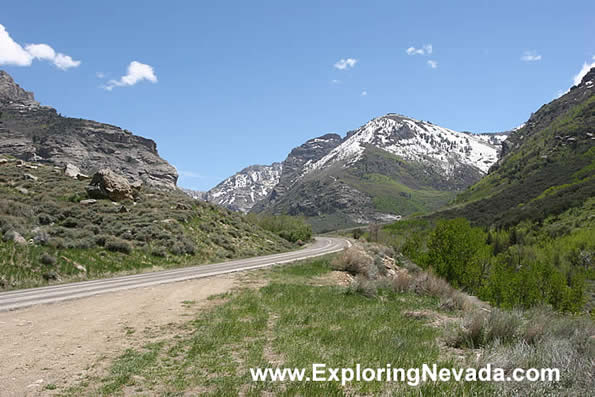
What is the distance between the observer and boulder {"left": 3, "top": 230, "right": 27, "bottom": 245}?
65.8ft

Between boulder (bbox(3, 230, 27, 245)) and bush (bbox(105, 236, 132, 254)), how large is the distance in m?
5.34

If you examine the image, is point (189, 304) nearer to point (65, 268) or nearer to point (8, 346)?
point (8, 346)

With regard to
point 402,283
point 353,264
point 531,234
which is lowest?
point 531,234

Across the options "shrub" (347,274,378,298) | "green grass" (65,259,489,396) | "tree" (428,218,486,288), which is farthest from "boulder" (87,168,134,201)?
"tree" (428,218,486,288)

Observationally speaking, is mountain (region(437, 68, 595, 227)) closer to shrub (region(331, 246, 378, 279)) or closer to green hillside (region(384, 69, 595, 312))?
green hillside (region(384, 69, 595, 312))

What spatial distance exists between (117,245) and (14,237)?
6396mm

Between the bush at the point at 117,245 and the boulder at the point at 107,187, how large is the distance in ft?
38.4

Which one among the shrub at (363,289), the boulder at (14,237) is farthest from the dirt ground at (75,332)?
the boulder at (14,237)

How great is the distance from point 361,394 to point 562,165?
192440mm

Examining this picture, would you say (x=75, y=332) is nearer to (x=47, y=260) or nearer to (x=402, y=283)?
(x=402, y=283)

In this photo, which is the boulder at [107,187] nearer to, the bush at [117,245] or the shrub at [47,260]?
the bush at [117,245]

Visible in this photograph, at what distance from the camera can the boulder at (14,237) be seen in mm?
20062

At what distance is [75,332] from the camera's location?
911cm

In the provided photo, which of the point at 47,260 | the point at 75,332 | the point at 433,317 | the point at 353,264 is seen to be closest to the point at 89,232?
the point at 47,260
